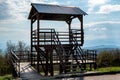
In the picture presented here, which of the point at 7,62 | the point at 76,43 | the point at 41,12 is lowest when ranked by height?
the point at 7,62

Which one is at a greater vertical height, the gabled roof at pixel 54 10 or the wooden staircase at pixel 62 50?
the gabled roof at pixel 54 10

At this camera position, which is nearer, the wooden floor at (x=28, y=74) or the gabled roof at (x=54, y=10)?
the wooden floor at (x=28, y=74)

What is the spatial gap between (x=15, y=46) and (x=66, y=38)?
2361 centimetres

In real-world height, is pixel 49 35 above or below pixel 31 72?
above

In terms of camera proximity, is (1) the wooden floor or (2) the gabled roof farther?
(2) the gabled roof

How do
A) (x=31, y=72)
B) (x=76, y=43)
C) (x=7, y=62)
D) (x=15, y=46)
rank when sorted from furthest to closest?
1. (x=15, y=46)
2. (x=7, y=62)
3. (x=76, y=43)
4. (x=31, y=72)

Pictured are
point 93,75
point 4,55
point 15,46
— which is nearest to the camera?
point 93,75

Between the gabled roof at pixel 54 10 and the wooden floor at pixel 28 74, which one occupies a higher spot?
the gabled roof at pixel 54 10

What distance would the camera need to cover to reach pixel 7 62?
3147 centimetres

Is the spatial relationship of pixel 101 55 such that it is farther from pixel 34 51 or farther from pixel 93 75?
pixel 93 75

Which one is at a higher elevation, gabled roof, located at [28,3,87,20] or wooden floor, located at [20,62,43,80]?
gabled roof, located at [28,3,87,20]

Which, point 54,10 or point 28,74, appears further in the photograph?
point 54,10

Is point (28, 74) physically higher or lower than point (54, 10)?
lower

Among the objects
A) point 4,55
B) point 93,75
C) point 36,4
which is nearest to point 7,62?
point 4,55
